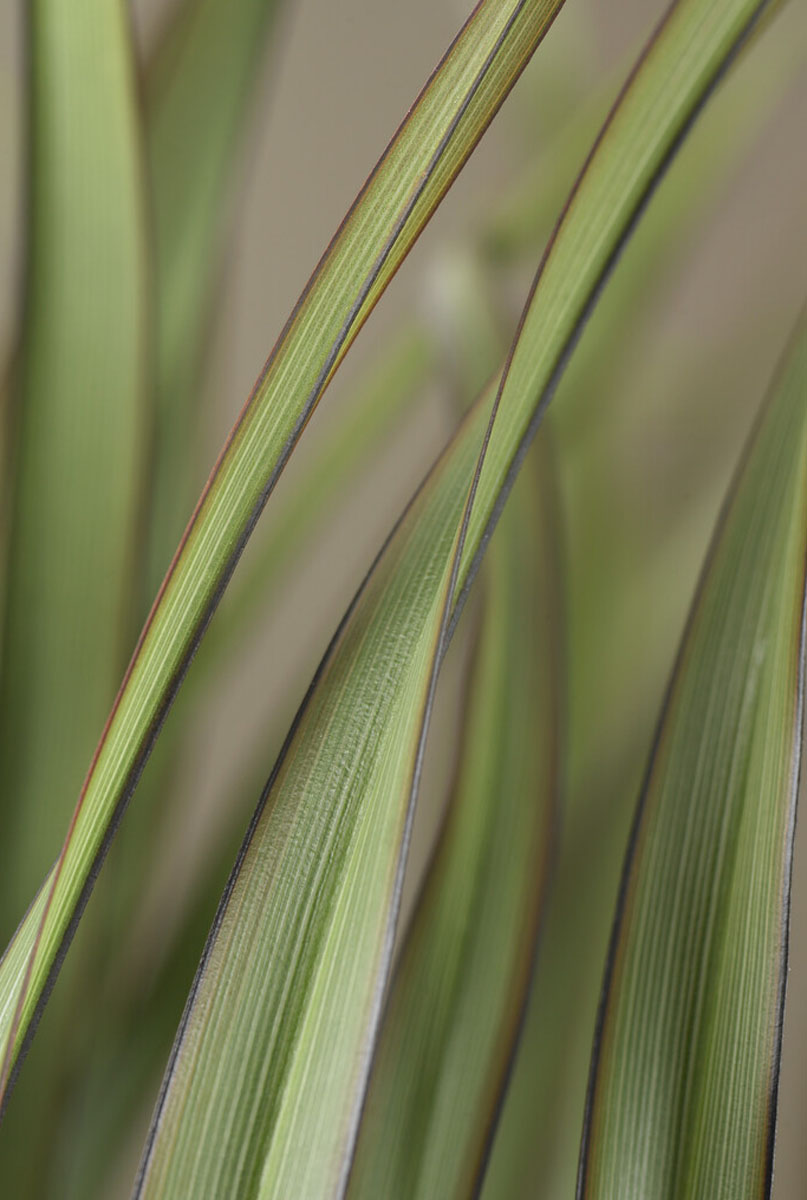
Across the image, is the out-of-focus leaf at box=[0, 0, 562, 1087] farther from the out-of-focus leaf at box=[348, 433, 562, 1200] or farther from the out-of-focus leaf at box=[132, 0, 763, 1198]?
the out-of-focus leaf at box=[348, 433, 562, 1200]

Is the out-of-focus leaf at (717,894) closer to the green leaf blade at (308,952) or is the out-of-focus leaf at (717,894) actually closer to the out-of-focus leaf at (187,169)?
the green leaf blade at (308,952)

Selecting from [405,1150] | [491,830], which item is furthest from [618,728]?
[405,1150]

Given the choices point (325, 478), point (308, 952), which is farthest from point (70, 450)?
point (308, 952)

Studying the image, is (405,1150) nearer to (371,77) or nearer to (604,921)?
(604,921)

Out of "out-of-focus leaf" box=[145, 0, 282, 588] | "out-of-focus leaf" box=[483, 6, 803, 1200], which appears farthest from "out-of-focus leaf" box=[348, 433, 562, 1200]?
"out-of-focus leaf" box=[145, 0, 282, 588]

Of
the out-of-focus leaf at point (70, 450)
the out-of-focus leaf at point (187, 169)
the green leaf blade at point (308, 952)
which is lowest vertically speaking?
the green leaf blade at point (308, 952)

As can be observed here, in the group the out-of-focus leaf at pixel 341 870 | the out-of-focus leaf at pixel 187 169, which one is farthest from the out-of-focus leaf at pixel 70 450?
the out-of-focus leaf at pixel 341 870
